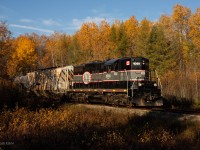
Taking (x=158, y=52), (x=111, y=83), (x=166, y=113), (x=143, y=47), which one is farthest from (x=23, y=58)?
(x=166, y=113)

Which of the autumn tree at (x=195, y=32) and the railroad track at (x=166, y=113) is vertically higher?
the autumn tree at (x=195, y=32)

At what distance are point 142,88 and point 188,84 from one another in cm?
711

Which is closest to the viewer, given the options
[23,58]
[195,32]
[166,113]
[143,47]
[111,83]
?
[166,113]

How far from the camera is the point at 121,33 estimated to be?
65938mm

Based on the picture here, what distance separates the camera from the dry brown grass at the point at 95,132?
1053cm

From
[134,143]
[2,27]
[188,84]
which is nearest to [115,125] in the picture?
[134,143]

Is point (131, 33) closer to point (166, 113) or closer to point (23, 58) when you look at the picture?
point (23, 58)

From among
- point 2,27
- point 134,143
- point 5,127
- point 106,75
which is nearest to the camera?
point 134,143

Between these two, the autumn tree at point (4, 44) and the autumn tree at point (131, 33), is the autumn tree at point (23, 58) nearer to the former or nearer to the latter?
the autumn tree at point (4, 44)

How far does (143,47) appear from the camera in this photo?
1769 inches

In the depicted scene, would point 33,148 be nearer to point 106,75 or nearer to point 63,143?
point 63,143

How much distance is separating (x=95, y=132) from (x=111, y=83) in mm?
9532

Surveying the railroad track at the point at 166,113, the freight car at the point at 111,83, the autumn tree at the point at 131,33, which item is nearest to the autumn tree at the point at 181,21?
the autumn tree at the point at 131,33

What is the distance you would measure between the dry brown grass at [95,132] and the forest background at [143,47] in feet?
36.0
